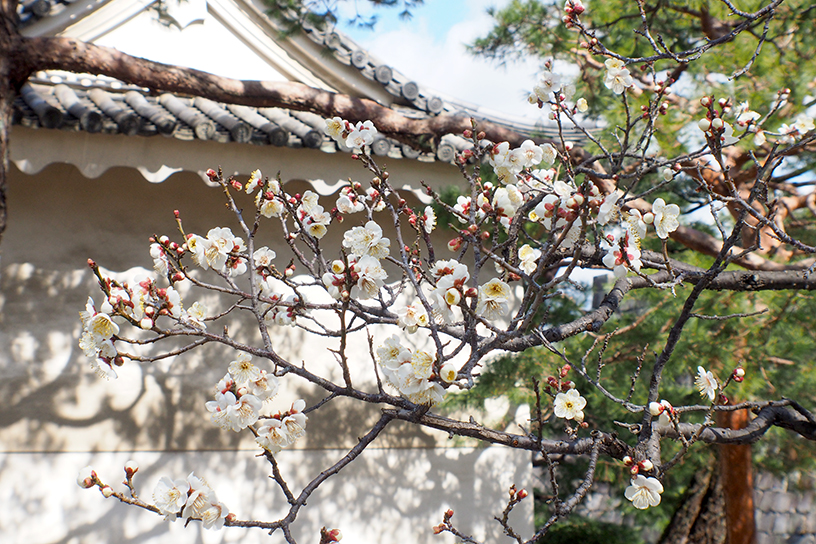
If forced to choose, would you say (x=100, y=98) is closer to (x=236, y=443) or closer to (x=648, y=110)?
(x=236, y=443)

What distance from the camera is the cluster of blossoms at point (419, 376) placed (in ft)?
4.06

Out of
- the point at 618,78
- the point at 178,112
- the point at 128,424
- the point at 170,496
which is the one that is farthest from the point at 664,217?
Result: the point at 128,424

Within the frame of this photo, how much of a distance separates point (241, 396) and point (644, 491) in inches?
39.7

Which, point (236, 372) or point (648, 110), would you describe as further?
point (648, 110)

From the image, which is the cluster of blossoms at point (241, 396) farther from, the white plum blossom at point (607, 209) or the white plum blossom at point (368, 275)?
the white plum blossom at point (607, 209)

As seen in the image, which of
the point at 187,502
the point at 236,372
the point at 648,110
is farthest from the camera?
the point at 648,110

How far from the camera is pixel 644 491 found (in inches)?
55.4

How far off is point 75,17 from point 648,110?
355cm

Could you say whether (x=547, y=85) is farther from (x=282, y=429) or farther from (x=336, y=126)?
(x=282, y=429)

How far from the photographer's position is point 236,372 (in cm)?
152

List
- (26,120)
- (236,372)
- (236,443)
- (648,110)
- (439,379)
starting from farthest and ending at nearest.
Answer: (236,443), (26,120), (648,110), (236,372), (439,379)

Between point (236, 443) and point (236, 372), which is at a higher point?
point (236, 372)

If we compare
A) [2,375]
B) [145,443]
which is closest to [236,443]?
[145,443]

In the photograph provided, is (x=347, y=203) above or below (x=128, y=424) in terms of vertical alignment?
above
